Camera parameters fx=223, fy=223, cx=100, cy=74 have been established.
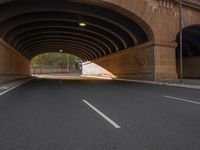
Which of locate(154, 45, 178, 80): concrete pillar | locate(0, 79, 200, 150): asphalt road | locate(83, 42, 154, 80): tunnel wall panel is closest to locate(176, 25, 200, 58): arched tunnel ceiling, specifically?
locate(154, 45, 178, 80): concrete pillar

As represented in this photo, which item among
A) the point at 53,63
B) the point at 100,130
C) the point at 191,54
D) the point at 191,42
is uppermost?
the point at 191,42

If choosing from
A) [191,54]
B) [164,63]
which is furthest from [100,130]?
[191,54]

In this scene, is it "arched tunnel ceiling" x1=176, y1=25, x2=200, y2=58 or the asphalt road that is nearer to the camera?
the asphalt road

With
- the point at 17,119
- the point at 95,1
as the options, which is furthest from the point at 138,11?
the point at 17,119

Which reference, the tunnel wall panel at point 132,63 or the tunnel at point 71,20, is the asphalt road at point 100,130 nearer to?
the tunnel at point 71,20

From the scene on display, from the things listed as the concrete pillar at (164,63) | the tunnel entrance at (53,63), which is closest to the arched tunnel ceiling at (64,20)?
the concrete pillar at (164,63)

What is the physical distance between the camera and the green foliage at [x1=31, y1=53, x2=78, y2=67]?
Result: 92.2m

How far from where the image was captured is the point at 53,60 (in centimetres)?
9781

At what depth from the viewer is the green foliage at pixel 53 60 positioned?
92.2 meters

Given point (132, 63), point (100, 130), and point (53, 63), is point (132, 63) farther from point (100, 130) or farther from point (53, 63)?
point (53, 63)

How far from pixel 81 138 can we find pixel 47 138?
2.18ft

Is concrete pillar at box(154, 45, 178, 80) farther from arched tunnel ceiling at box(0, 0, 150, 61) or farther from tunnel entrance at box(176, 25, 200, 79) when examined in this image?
tunnel entrance at box(176, 25, 200, 79)

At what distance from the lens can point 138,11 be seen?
21.0 m

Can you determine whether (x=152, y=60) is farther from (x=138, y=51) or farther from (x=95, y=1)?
(x=95, y=1)
